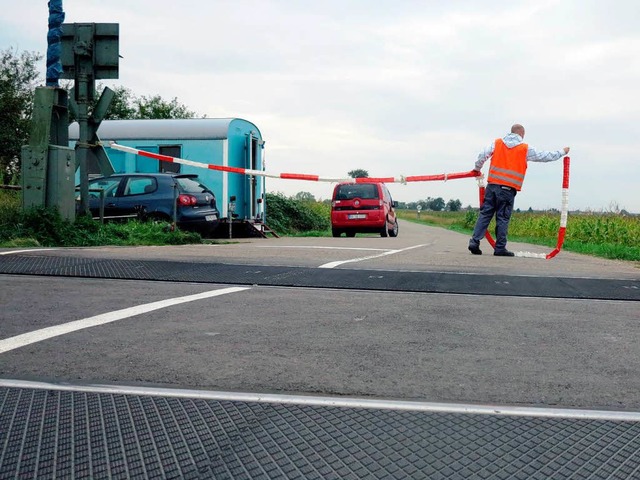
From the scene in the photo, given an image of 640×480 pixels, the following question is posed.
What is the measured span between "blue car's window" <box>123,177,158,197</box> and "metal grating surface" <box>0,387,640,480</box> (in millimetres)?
13459

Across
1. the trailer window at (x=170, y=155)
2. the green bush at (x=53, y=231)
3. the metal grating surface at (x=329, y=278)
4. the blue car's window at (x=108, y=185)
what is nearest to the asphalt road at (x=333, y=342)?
the metal grating surface at (x=329, y=278)

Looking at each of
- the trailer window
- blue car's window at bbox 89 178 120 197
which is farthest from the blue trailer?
blue car's window at bbox 89 178 120 197

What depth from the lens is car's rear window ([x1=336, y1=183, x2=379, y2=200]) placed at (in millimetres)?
24062

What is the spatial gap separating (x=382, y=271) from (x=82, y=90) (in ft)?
25.2

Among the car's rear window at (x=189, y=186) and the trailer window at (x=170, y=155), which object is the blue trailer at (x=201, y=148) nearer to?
the trailer window at (x=170, y=155)

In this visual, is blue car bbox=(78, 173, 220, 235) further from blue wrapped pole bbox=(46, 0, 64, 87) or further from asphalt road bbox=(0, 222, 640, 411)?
asphalt road bbox=(0, 222, 640, 411)

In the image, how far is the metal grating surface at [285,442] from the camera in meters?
2.35

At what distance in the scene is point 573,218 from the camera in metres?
31.0

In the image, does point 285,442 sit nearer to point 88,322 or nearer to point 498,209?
point 88,322

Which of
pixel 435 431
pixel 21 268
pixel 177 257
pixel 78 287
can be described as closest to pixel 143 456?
pixel 435 431

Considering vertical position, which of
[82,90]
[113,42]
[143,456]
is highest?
[113,42]

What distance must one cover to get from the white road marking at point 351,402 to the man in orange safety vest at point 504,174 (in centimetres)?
902

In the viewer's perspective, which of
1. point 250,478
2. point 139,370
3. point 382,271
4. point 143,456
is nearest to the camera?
point 250,478

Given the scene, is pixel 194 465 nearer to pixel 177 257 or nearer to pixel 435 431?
pixel 435 431
